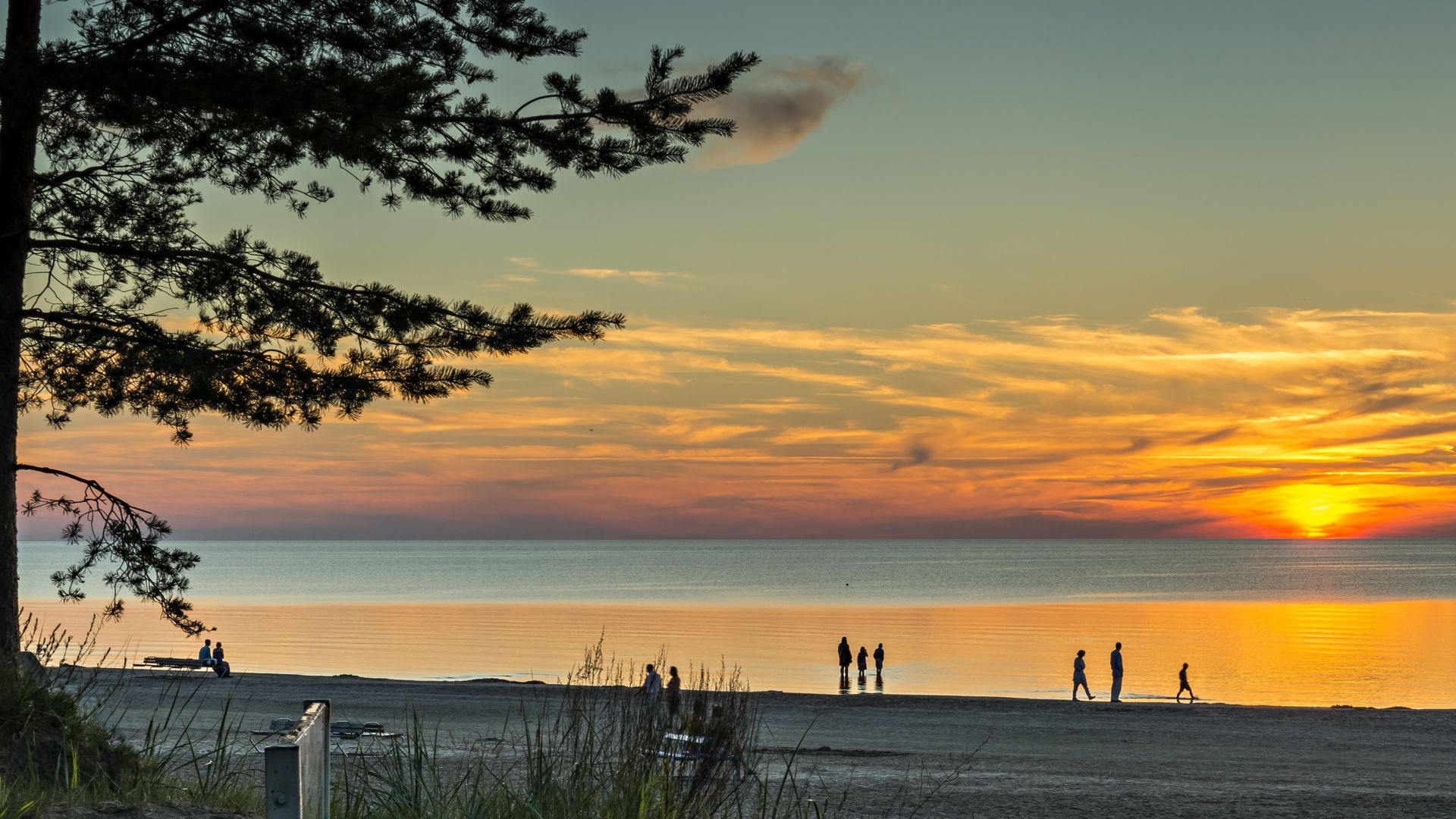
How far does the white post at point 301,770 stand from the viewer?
2.98 meters

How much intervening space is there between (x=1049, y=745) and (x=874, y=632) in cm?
4524

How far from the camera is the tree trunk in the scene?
940 centimetres

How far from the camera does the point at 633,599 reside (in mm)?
99188

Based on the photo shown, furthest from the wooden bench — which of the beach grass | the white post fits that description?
the white post

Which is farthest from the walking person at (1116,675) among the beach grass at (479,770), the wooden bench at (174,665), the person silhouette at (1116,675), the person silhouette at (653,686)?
the beach grass at (479,770)

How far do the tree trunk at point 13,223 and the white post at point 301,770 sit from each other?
6.68 meters

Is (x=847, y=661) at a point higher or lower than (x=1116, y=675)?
lower

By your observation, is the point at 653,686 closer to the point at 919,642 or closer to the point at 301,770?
the point at 301,770

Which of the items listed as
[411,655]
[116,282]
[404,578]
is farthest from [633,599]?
[116,282]

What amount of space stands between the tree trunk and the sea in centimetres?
148

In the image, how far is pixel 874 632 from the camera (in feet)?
214

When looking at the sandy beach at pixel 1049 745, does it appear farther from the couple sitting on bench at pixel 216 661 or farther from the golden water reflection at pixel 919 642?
the golden water reflection at pixel 919 642

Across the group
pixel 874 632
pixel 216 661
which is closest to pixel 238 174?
pixel 216 661

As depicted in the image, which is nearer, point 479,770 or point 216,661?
point 479,770
